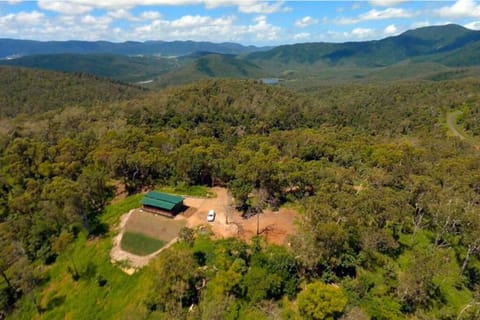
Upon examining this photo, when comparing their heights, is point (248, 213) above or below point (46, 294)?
above

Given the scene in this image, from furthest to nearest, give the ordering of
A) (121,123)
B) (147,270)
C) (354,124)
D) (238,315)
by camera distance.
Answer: (354,124) → (121,123) → (147,270) → (238,315)

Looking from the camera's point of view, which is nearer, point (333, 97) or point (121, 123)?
point (121, 123)

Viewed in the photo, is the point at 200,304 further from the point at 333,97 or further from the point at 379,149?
the point at 333,97

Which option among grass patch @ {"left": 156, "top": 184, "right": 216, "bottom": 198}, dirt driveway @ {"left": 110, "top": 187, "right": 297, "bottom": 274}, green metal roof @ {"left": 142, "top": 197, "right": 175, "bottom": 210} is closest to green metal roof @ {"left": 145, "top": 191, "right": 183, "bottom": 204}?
green metal roof @ {"left": 142, "top": 197, "right": 175, "bottom": 210}

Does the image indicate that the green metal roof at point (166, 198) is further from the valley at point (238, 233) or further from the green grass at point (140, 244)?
the green grass at point (140, 244)

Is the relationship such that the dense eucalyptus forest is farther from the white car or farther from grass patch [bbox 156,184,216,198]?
the white car

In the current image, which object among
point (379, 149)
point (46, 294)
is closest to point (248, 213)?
point (46, 294)
